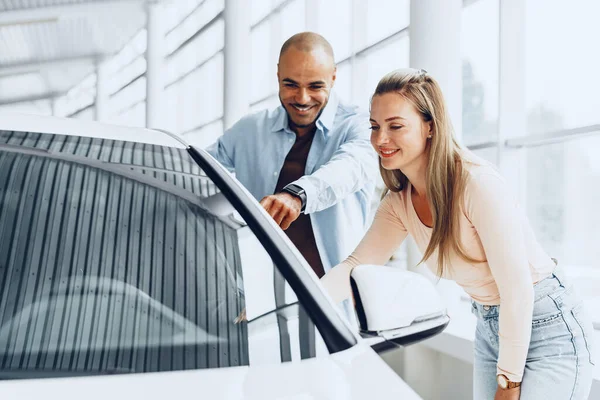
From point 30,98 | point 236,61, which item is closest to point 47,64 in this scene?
point 30,98

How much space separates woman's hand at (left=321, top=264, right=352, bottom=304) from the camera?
4.68 ft

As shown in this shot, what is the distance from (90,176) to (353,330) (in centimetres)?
51

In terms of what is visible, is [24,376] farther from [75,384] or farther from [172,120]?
[172,120]

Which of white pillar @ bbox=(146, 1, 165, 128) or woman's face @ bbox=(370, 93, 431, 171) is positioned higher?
white pillar @ bbox=(146, 1, 165, 128)

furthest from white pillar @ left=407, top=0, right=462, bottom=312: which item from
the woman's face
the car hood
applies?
the car hood

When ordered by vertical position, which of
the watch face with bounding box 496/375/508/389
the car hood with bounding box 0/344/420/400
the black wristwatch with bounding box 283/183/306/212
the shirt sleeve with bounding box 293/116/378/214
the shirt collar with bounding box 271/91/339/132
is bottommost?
the watch face with bounding box 496/375/508/389

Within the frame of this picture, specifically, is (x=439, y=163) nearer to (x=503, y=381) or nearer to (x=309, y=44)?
(x=503, y=381)

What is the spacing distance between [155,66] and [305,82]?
1005cm

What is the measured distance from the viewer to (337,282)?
144 centimetres

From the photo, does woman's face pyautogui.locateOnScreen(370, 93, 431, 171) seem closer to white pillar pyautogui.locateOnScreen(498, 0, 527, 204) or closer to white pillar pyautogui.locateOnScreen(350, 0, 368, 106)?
white pillar pyautogui.locateOnScreen(498, 0, 527, 204)

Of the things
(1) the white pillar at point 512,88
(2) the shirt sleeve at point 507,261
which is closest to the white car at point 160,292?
(2) the shirt sleeve at point 507,261

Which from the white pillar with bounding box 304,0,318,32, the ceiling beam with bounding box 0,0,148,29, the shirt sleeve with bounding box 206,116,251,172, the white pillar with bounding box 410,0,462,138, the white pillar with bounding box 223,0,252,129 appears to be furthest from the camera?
the ceiling beam with bounding box 0,0,148,29

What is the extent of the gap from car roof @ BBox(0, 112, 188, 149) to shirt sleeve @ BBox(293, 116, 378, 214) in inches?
17.3

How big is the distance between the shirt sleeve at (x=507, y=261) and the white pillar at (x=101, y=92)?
15.6 metres
